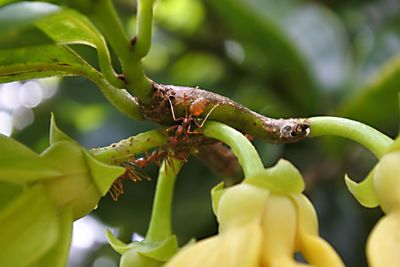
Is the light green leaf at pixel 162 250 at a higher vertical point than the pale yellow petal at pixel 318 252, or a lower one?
lower

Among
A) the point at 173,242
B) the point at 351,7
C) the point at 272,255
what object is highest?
the point at 272,255

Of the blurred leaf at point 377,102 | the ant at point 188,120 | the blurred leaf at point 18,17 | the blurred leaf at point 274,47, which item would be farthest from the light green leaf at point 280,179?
the blurred leaf at point 274,47

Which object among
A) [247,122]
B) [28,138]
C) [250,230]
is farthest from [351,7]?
[250,230]

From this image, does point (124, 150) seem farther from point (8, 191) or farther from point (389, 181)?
point (389, 181)

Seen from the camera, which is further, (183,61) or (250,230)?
(183,61)

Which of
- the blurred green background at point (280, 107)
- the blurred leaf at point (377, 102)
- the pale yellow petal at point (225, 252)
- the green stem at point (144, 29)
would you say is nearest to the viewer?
the pale yellow petal at point (225, 252)

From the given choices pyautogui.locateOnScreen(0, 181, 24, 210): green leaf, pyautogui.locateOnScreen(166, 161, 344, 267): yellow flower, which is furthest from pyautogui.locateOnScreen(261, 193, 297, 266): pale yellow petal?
pyautogui.locateOnScreen(0, 181, 24, 210): green leaf

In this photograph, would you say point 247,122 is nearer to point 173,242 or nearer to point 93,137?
point 173,242

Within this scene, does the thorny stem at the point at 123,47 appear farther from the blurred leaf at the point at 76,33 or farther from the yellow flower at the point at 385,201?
the yellow flower at the point at 385,201
